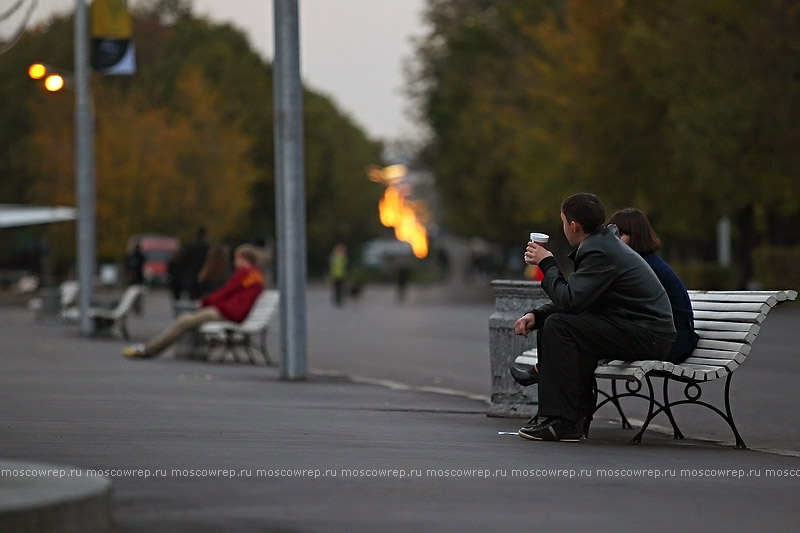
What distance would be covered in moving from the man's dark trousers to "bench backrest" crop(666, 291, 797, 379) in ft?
1.29

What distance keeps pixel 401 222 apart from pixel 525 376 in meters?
124

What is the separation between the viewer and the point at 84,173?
29.1 metres

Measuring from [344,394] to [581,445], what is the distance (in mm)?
4870

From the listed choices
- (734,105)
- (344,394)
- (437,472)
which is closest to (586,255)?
(437,472)

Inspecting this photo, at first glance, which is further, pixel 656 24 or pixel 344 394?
pixel 656 24

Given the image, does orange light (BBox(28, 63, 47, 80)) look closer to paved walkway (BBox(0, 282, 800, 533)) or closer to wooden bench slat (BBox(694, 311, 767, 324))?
paved walkway (BBox(0, 282, 800, 533))

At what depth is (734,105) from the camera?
123 ft

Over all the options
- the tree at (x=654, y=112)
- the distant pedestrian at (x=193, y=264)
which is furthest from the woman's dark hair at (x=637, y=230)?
the tree at (x=654, y=112)

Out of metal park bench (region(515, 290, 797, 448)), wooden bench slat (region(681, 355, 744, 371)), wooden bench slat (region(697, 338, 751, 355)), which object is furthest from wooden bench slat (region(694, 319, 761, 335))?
wooden bench slat (region(681, 355, 744, 371))

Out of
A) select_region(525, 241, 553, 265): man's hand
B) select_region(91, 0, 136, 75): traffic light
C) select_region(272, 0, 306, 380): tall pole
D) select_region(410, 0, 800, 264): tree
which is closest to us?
select_region(525, 241, 553, 265): man's hand

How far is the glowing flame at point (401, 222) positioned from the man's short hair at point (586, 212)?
112 meters

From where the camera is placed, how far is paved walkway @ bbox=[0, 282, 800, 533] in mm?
7086

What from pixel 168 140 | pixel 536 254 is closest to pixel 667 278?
→ pixel 536 254

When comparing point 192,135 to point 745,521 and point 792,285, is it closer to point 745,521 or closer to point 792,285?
point 792,285
